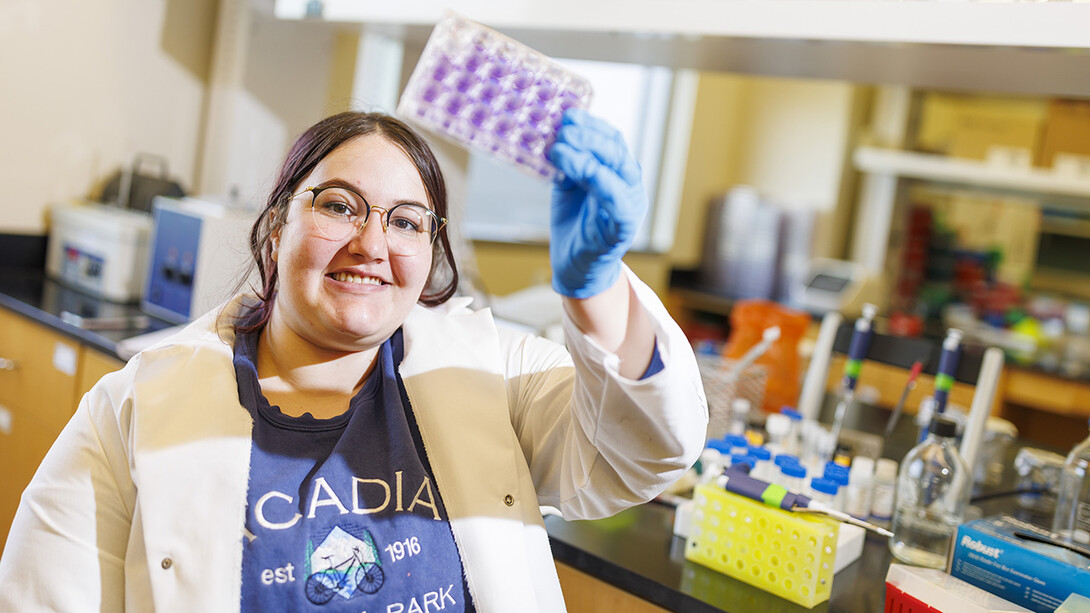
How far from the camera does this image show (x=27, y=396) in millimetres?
2283

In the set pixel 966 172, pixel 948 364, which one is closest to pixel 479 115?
pixel 948 364

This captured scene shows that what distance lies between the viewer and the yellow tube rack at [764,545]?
1259mm

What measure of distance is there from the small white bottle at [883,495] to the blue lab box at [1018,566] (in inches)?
11.9

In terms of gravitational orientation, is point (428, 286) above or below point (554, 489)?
above

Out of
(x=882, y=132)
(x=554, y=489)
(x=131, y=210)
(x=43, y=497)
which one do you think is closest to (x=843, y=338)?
(x=554, y=489)

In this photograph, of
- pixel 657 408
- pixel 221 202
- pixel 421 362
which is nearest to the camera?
pixel 657 408

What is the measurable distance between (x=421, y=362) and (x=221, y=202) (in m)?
1.52

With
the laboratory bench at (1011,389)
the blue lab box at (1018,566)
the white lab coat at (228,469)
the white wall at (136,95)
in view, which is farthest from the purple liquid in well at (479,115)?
the laboratory bench at (1011,389)

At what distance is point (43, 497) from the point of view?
3.40 feet

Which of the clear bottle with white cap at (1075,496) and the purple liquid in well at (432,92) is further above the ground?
the purple liquid in well at (432,92)

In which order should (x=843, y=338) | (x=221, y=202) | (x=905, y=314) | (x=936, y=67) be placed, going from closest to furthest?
(x=936, y=67) < (x=843, y=338) < (x=221, y=202) < (x=905, y=314)

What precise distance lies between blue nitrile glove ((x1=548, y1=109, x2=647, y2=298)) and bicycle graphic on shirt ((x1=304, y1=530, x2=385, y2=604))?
422 millimetres

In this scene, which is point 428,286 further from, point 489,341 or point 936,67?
point 936,67

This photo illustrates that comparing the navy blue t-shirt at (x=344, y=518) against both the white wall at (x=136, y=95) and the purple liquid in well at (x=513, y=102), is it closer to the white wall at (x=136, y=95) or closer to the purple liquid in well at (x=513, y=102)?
the purple liquid in well at (x=513, y=102)
